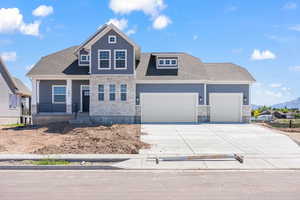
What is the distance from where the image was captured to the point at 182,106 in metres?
21.0

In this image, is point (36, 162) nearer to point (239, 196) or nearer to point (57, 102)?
point (239, 196)

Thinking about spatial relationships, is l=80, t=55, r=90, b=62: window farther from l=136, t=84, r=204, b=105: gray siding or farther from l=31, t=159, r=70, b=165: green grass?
l=31, t=159, r=70, b=165: green grass

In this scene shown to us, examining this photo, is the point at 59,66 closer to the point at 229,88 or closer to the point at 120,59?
the point at 120,59

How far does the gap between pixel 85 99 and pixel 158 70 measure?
681 centimetres

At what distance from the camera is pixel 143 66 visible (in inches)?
888

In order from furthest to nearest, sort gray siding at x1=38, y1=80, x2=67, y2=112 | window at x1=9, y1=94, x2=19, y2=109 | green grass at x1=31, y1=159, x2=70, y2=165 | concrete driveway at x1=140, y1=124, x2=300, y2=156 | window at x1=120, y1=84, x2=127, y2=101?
window at x1=9, y1=94, x2=19, y2=109 → gray siding at x1=38, y1=80, x2=67, y2=112 → window at x1=120, y1=84, x2=127, y2=101 → concrete driveway at x1=140, y1=124, x2=300, y2=156 → green grass at x1=31, y1=159, x2=70, y2=165

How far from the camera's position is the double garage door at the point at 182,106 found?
2095 cm

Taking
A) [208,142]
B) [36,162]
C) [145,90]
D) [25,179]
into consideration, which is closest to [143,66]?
[145,90]

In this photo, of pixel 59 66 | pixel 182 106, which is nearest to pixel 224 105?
pixel 182 106

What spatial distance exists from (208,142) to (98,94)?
1057 cm

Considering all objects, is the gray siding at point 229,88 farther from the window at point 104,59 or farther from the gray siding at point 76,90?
the gray siding at point 76,90

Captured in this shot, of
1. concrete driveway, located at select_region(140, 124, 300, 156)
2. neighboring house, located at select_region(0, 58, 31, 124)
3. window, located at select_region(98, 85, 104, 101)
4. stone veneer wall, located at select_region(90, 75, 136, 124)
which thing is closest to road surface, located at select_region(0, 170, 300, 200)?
concrete driveway, located at select_region(140, 124, 300, 156)

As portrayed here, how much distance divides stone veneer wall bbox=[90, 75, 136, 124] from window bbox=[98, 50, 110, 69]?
0.80m

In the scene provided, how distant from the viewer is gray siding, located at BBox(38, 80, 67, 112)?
21391mm
